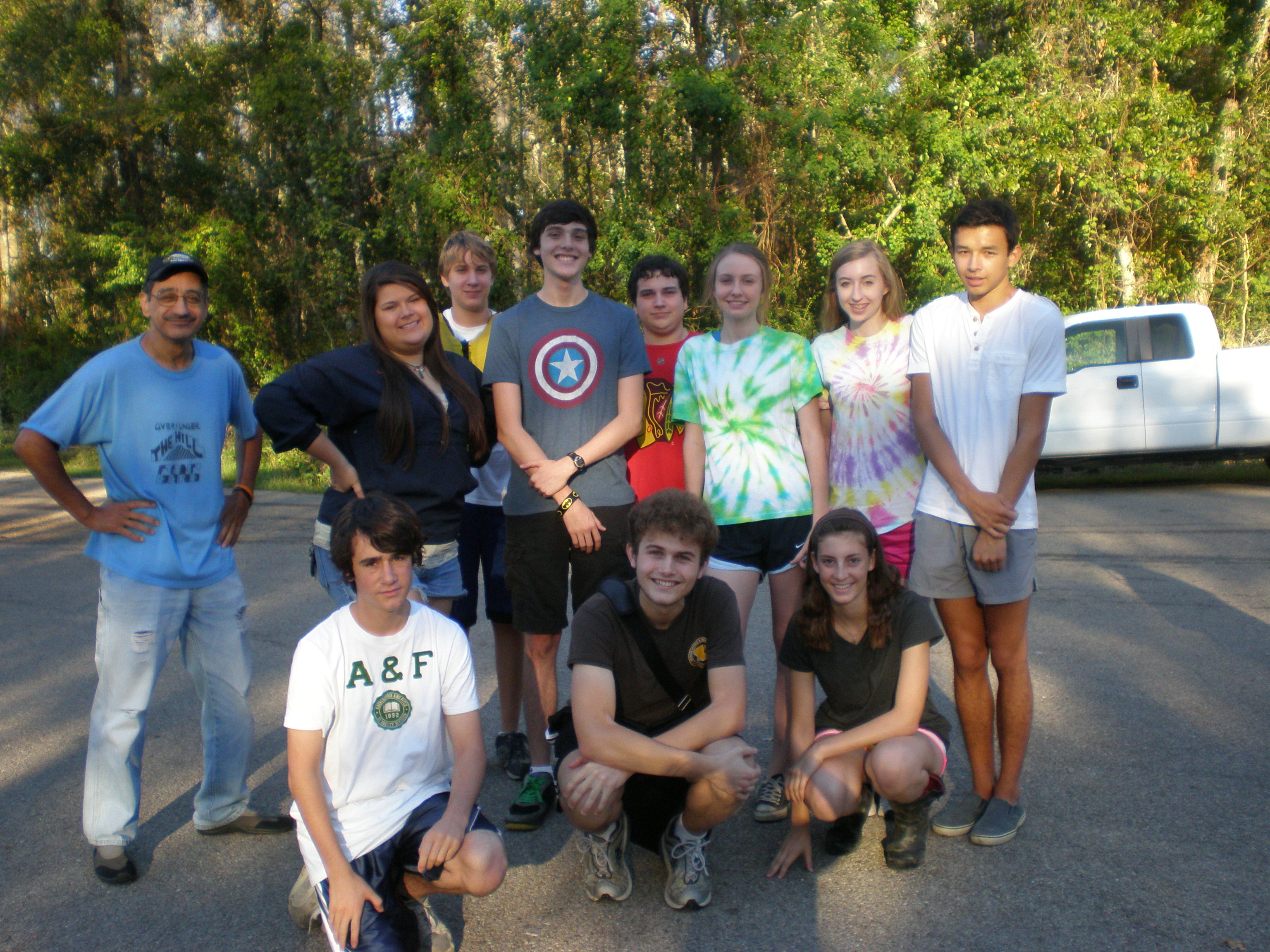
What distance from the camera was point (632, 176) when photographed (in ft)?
49.4

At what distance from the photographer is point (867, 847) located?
3424 mm

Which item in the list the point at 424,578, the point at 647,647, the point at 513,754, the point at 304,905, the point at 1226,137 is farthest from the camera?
the point at 1226,137

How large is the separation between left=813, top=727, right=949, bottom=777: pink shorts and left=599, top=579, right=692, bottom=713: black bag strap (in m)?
0.49

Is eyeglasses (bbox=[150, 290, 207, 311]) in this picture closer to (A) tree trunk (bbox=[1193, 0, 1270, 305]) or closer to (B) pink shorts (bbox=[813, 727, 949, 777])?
(B) pink shorts (bbox=[813, 727, 949, 777])

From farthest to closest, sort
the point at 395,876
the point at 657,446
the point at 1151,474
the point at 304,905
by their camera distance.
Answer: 1. the point at 1151,474
2. the point at 657,446
3. the point at 304,905
4. the point at 395,876

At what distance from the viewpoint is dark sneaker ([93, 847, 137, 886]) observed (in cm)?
329

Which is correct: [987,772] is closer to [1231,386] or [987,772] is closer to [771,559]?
[771,559]

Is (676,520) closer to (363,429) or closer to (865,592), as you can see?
(865,592)

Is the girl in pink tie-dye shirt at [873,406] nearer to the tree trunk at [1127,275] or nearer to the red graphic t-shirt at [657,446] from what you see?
the red graphic t-shirt at [657,446]

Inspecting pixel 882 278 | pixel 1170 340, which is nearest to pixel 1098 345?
pixel 1170 340

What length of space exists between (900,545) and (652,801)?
1.37 m

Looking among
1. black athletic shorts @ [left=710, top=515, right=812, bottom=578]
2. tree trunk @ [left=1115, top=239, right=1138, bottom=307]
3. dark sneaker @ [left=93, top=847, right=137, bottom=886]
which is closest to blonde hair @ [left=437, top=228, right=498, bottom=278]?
black athletic shorts @ [left=710, top=515, right=812, bottom=578]

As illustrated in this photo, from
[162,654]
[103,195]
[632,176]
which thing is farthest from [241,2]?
[162,654]

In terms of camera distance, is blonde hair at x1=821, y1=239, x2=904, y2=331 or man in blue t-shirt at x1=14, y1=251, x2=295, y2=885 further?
blonde hair at x1=821, y1=239, x2=904, y2=331
